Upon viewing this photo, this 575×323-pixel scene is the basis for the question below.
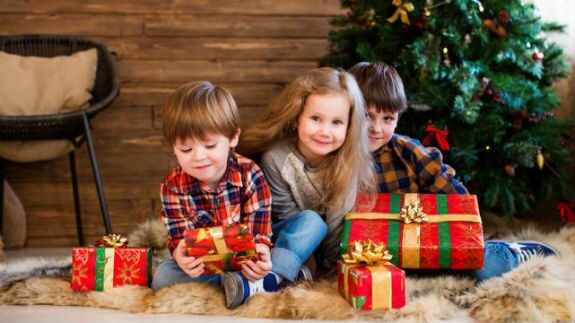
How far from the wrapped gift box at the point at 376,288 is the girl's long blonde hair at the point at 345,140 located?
404 mm

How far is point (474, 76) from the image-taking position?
100 inches

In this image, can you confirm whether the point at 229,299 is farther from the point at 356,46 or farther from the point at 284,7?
the point at 284,7

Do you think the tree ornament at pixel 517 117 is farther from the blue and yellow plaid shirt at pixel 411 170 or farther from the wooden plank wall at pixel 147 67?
the wooden plank wall at pixel 147 67

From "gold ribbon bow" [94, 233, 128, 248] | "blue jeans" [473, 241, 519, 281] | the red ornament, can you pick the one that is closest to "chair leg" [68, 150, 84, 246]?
"gold ribbon bow" [94, 233, 128, 248]

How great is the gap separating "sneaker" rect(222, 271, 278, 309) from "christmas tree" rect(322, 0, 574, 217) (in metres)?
1.01

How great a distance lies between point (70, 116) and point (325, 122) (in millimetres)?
1031

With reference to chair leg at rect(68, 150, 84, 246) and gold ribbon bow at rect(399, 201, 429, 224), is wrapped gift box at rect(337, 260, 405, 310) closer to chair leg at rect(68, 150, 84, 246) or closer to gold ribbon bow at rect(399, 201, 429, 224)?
gold ribbon bow at rect(399, 201, 429, 224)

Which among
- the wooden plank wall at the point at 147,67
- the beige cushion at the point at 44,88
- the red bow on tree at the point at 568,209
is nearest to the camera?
the beige cushion at the point at 44,88

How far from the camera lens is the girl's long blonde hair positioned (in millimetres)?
2070

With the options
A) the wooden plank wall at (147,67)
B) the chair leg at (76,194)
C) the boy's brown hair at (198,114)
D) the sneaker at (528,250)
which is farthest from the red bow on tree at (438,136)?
A: the chair leg at (76,194)

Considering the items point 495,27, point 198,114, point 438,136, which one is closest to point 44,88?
point 198,114

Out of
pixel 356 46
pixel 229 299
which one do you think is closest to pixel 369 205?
pixel 229 299

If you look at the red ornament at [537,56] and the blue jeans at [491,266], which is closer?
the blue jeans at [491,266]

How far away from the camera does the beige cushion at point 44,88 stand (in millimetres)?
2754
